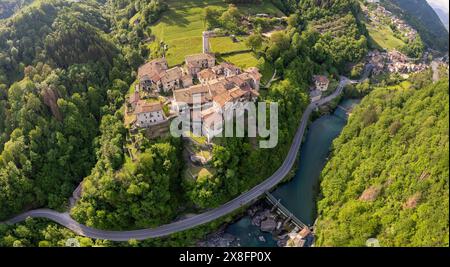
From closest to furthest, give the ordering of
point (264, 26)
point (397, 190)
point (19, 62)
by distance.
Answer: point (397, 190)
point (19, 62)
point (264, 26)

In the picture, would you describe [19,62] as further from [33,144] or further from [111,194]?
[111,194]

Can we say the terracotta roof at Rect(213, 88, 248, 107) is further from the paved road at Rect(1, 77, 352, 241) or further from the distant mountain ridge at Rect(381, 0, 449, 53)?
the distant mountain ridge at Rect(381, 0, 449, 53)

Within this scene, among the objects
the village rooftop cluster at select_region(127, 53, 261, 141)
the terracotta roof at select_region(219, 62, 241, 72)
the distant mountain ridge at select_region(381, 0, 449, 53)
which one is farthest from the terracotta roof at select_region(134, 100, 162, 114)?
the distant mountain ridge at select_region(381, 0, 449, 53)

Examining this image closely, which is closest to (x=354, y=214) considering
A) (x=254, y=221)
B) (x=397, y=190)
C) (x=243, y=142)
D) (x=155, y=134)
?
(x=397, y=190)

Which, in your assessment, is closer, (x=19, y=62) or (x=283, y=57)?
(x=19, y=62)

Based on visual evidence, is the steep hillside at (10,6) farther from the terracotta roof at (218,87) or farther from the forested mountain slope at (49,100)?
the terracotta roof at (218,87)

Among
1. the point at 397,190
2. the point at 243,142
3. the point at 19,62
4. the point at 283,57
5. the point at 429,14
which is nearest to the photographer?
the point at 397,190

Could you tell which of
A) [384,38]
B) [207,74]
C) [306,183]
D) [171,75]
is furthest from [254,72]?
[384,38]

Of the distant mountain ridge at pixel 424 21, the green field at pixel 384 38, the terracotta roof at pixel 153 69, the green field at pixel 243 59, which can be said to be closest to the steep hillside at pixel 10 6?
the terracotta roof at pixel 153 69
